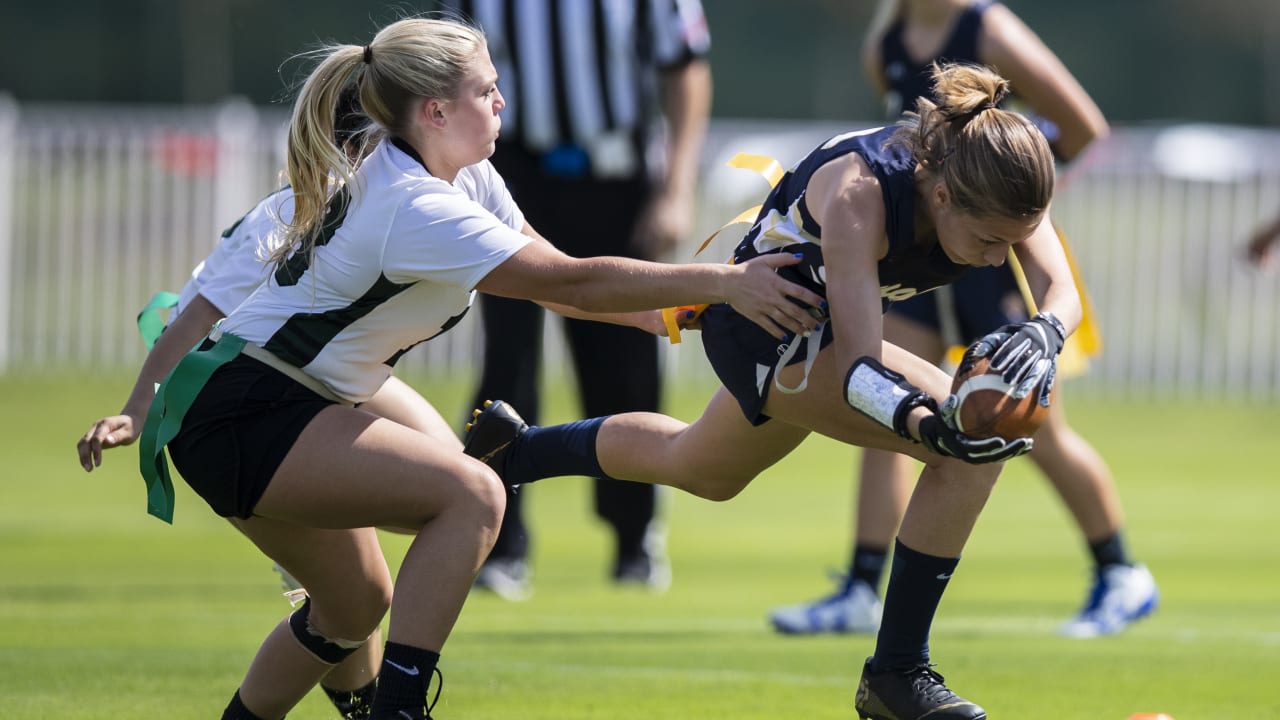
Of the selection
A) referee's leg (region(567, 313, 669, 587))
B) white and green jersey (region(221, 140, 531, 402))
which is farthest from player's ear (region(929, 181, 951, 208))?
referee's leg (region(567, 313, 669, 587))

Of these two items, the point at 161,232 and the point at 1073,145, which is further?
the point at 161,232

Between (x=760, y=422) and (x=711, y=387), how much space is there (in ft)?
33.3

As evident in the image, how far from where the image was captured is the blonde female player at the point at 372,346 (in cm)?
384

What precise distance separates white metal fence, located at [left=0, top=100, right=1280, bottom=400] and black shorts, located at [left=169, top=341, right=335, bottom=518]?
10.7 m

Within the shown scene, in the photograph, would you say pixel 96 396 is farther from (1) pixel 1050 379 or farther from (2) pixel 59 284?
(1) pixel 1050 379

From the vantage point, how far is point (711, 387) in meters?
14.6

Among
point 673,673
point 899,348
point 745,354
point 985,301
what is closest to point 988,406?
point 899,348

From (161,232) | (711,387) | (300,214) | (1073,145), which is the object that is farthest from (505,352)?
(161,232)

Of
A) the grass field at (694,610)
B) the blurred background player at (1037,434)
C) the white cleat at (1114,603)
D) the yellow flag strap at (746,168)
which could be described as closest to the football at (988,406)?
the yellow flag strap at (746,168)

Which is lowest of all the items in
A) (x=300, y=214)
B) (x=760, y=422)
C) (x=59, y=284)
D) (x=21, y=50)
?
(x=21, y=50)

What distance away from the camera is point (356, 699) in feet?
14.8

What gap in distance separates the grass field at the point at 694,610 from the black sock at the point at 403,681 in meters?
0.89

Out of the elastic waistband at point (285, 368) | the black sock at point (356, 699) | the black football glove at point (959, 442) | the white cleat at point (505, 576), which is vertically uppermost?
the black football glove at point (959, 442)

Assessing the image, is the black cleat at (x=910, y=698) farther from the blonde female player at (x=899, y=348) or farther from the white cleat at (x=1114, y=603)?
the white cleat at (x=1114, y=603)
